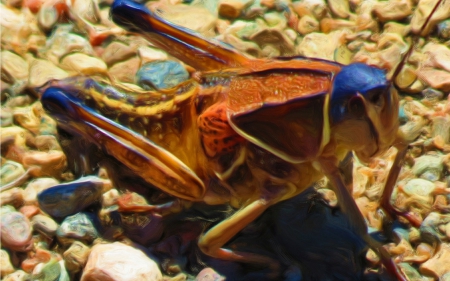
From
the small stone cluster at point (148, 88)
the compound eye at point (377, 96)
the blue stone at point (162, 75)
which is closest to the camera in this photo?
the compound eye at point (377, 96)

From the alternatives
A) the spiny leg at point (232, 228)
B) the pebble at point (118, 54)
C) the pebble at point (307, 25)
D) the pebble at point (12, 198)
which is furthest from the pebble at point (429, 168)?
the pebble at point (12, 198)

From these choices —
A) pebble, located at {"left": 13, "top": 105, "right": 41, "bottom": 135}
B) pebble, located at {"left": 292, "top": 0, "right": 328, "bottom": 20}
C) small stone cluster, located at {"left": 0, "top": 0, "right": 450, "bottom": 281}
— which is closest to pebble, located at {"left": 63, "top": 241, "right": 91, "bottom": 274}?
small stone cluster, located at {"left": 0, "top": 0, "right": 450, "bottom": 281}

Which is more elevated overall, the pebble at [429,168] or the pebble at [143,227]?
the pebble at [429,168]

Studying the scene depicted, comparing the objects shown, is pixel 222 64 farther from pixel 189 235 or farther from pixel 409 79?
pixel 409 79

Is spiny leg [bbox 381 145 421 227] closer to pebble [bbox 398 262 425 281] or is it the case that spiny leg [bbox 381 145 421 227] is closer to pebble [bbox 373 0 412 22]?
pebble [bbox 398 262 425 281]

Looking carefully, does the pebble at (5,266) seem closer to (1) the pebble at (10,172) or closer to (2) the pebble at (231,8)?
(1) the pebble at (10,172)

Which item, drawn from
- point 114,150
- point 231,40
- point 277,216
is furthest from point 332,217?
point 231,40

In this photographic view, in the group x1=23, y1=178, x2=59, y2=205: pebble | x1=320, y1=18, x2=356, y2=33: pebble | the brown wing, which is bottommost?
x1=23, y1=178, x2=59, y2=205: pebble

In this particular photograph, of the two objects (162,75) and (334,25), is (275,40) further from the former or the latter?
(162,75)
